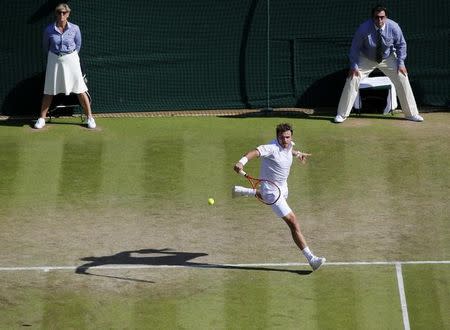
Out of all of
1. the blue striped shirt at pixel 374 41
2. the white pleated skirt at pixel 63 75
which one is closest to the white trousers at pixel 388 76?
the blue striped shirt at pixel 374 41

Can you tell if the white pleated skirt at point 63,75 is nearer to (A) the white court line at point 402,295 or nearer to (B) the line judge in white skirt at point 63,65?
(B) the line judge in white skirt at point 63,65

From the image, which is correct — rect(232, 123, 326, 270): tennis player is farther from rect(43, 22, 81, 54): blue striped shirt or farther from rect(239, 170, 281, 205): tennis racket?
rect(43, 22, 81, 54): blue striped shirt

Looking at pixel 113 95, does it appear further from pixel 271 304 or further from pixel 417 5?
pixel 271 304

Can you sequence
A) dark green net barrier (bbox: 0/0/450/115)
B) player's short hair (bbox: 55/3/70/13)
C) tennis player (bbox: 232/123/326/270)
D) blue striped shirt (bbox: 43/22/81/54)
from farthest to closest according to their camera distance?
dark green net barrier (bbox: 0/0/450/115) < blue striped shirt (bbox: 43/22/81/54) < player's short hair (bbox: 55/3/70/13) < tennis player (bbox: 232/123/326/270)

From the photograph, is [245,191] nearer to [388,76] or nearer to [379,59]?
[379,59]

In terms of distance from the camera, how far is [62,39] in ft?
72.8

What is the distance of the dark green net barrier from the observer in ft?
76.5

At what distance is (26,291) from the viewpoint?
16.4 m

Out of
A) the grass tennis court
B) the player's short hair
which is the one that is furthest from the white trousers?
the player's short hair

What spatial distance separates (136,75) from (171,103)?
0.83 m

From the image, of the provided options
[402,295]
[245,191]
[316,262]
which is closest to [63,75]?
[245,191]

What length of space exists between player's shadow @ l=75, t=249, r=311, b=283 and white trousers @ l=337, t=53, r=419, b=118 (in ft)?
20.6

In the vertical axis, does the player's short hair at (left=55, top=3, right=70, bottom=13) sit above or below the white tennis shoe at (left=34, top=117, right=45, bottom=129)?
above

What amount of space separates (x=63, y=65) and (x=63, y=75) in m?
0.18
